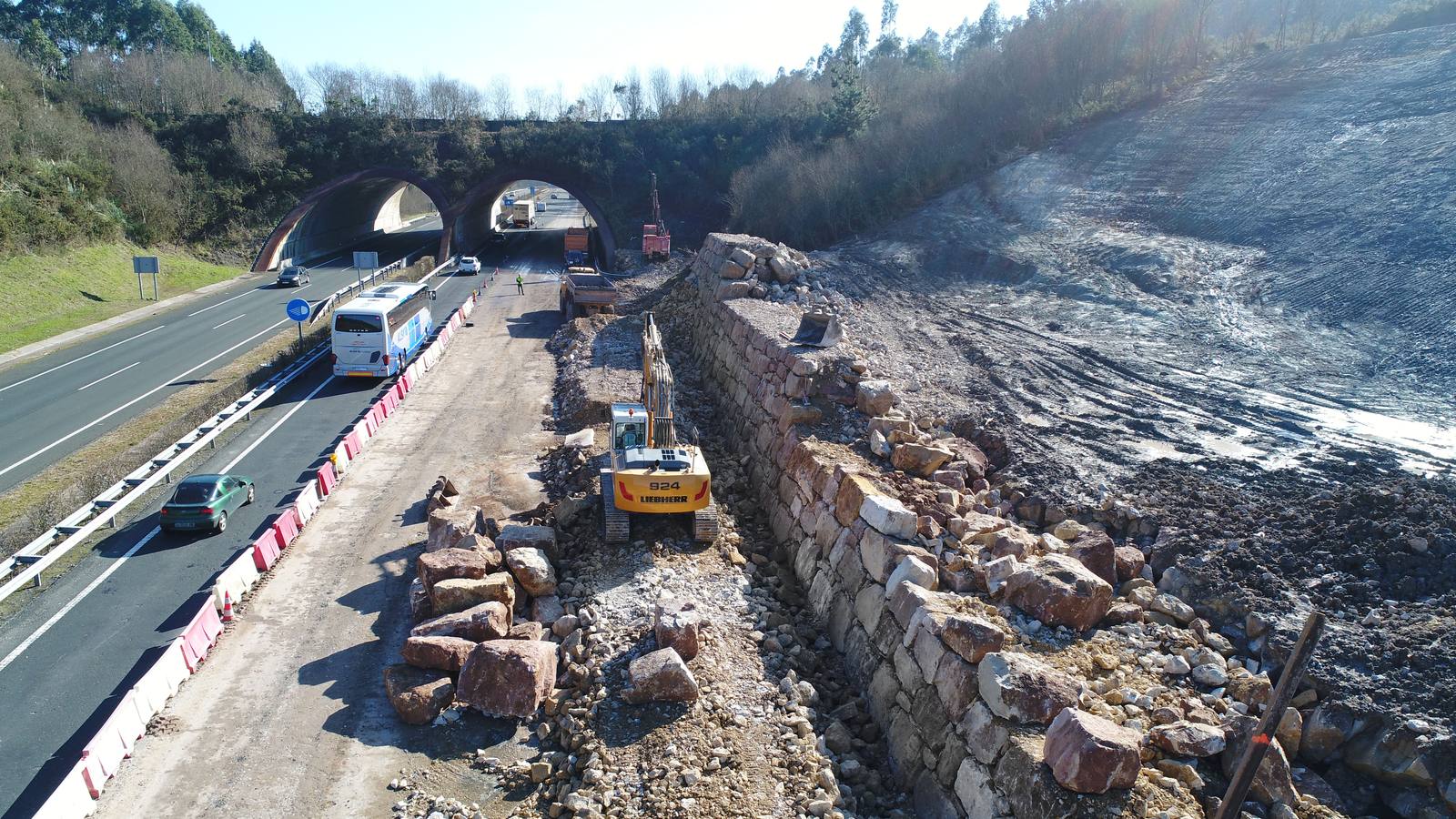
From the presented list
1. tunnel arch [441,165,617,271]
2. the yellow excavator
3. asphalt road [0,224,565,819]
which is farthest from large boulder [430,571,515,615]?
tunnel arch [441,165,617,271]

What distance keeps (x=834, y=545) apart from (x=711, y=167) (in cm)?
5079

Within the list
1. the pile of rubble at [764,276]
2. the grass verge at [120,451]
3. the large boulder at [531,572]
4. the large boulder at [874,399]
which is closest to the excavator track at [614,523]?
the large boulder at [531,572]

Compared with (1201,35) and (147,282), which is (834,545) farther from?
(1201,35)

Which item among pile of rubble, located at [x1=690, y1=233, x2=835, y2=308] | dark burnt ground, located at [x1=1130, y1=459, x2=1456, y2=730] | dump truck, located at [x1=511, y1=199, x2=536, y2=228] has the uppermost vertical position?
dump truck, located at [x1=511, y1=199, x2=536, y2=228]

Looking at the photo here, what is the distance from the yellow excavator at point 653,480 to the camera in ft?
49.3

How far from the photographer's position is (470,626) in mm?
12484

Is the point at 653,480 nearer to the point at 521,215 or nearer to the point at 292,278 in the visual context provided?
the point at 292,278

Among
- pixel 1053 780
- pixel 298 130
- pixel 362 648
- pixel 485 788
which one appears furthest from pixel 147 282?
pixel 1053 780

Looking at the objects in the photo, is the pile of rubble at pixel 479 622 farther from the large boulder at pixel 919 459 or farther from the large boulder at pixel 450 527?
the large boulder at pixel 919 459

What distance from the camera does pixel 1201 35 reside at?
47344 millimetres

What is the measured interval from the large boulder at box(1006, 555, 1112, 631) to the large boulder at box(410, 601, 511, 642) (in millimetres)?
→ 7280

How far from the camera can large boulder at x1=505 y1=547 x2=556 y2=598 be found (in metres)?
13.9

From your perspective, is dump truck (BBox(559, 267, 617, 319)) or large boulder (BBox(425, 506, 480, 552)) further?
dump truck (BBox(559, 267, 617, 319))

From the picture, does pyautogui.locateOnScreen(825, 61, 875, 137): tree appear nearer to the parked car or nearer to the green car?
the parked car
